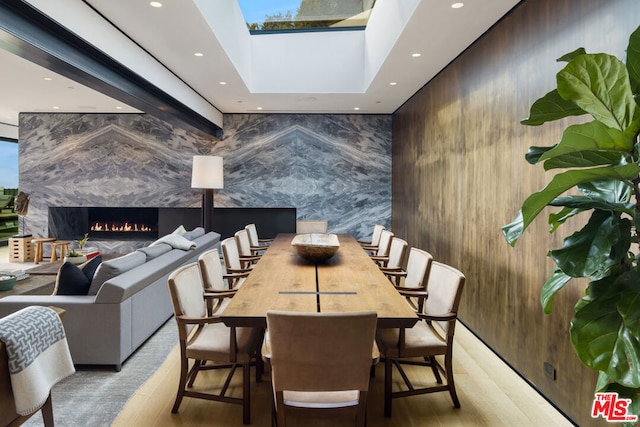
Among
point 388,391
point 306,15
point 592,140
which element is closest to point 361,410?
point 388,391

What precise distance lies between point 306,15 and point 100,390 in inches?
201

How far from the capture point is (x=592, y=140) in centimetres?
97

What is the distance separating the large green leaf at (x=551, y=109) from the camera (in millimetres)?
1156

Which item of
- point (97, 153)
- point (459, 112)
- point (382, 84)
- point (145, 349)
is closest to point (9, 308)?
point (145, 349)

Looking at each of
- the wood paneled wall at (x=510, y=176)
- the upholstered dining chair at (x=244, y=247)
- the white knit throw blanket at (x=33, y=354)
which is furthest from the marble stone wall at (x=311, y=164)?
the white knit throw blanket at (x=33, y=354)

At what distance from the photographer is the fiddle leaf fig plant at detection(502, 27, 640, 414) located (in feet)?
3.19

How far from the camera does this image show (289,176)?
23.3ft

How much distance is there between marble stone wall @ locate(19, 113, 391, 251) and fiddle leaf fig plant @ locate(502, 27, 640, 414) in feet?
19.7

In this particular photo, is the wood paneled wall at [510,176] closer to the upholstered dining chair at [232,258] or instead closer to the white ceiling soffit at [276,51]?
the white ceiling soffit at [276,51]

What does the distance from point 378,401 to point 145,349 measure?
193 centimetres

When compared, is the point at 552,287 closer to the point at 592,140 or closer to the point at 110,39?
the point at 592,140

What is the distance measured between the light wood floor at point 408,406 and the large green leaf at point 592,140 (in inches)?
69.0

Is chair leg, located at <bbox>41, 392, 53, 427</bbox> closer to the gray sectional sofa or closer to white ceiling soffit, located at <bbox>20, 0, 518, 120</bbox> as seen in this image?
the gray sectional sofa

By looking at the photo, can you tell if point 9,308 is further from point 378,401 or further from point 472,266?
point 472,266
